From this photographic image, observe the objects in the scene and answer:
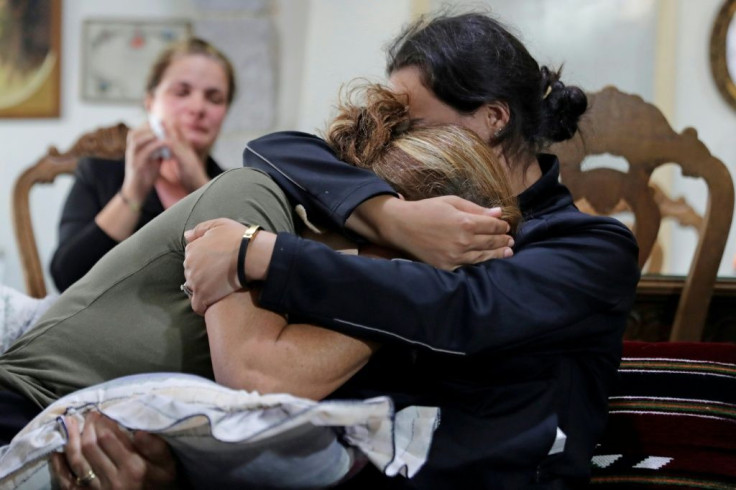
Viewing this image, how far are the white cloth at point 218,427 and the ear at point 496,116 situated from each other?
552 mm

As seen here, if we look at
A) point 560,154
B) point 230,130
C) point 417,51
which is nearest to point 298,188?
point 417,51

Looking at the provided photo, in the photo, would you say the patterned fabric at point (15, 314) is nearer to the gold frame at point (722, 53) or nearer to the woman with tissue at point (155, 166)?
the woman with tissue at point (155, 166)

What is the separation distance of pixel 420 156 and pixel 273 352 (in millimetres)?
340

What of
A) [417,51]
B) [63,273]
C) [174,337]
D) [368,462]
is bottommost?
[63,273]

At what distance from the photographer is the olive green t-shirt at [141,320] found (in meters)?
1.21

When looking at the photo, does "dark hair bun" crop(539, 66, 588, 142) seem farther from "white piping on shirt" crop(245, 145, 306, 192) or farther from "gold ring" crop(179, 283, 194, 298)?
"gold ring" crop(179, 283, 194, 298)

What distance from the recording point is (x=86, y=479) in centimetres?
110

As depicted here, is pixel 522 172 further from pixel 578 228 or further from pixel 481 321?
pixel 481 321

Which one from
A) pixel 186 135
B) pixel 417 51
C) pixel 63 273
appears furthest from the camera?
pixel 186 135

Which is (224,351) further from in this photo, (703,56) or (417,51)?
(703,56)

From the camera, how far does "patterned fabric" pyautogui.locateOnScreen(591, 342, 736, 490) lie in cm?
139

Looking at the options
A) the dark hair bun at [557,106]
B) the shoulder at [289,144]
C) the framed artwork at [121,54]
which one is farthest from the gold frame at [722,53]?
the shoulder at [289,144]

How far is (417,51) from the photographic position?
1.46m

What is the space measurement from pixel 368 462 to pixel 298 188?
37cm
